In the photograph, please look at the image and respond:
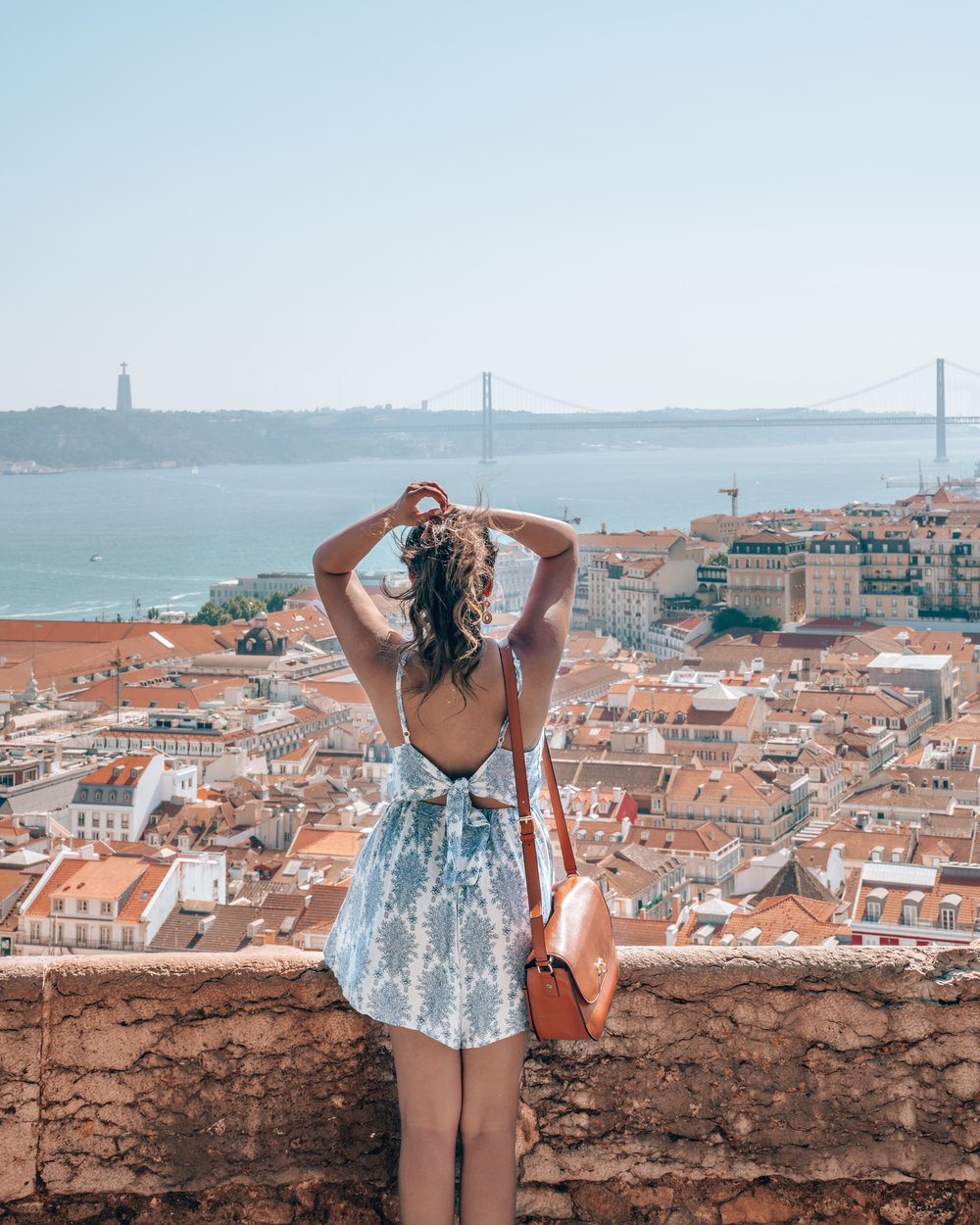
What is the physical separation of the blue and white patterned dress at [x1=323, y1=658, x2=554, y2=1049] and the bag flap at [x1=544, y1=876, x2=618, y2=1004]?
2 centimetres

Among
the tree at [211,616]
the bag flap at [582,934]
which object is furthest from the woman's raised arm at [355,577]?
the tree at [211,616]

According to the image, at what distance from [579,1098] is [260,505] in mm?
65641

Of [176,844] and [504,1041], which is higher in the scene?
[504,1041]

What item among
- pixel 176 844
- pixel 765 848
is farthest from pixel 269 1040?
pixel 765 848

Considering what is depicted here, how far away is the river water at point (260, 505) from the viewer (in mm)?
41375

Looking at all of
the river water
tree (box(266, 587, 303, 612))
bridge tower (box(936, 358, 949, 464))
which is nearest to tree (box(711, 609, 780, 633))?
the river water

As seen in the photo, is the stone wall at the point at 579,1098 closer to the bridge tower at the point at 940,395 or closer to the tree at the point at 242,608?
the tree at the point at 242,608

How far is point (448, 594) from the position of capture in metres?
0.90

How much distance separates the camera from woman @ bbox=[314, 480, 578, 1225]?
0.89m

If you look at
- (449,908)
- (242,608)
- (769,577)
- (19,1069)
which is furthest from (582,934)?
(242,608)

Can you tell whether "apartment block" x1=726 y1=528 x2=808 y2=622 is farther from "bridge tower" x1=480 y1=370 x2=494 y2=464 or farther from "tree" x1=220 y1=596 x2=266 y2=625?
"bridge tower" x1=480 y1=370 x2=494 y2=464

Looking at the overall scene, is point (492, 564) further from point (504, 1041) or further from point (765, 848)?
point (765, 848)

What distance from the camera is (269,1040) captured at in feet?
3.47

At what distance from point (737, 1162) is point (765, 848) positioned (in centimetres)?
1218
